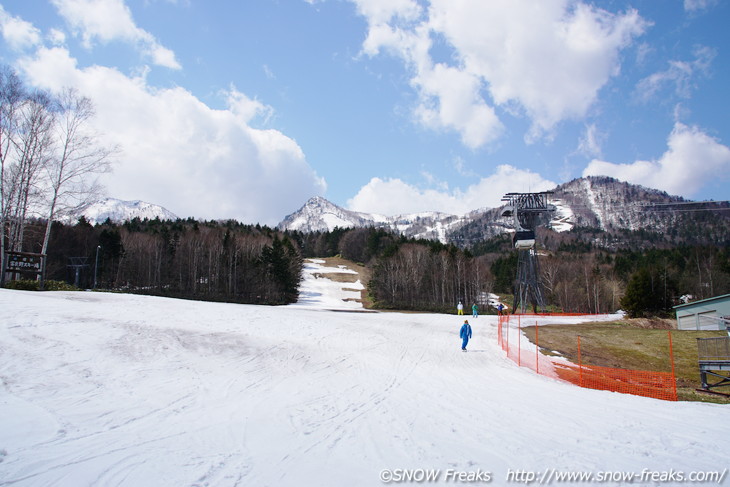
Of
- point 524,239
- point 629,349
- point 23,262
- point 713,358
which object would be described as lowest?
point 629,349

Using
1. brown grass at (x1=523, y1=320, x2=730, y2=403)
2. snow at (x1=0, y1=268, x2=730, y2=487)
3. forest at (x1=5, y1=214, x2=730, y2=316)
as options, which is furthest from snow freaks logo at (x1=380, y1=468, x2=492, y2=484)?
forest at (x1=5, y1=214, x2=730, y2=316)

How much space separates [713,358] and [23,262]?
3449 centimetres

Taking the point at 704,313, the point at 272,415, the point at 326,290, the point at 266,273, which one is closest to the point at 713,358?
the point at 272,415

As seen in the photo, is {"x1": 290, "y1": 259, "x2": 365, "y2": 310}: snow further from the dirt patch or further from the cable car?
the cable car

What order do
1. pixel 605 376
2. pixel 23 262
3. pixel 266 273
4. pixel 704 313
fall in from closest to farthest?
pixel 605 376
pixel 23 262
pixel 704 313
pixel 266 273

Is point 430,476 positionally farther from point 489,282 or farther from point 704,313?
point 489,282

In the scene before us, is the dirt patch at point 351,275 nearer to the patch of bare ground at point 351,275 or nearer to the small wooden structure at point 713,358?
the patch of bare ground at point 351,275

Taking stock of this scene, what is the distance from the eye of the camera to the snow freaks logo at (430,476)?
4.64 meters

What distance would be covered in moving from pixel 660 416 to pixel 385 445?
20.3 feet

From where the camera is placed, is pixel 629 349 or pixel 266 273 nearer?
pixel 629 349

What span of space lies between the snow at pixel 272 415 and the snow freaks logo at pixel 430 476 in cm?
9

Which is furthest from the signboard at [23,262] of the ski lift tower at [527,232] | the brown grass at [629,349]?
the ski lift tower at [527,232]

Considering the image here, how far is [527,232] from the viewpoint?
4497cm

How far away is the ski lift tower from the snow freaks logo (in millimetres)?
42903
